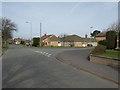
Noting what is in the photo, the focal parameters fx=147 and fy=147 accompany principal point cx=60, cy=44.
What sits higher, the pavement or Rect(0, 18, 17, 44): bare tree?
Rect(0, 18, 17, 44): bare tree

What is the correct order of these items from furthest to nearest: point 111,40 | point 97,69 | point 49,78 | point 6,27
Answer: point 6,27, point 111,40, point 97,69, point 49,78

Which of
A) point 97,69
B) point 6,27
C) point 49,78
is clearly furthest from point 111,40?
point 6,27

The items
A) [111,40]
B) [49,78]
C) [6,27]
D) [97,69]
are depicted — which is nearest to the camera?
[49,78]

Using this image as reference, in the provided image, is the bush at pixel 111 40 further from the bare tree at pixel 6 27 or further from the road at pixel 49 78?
the bare tree at pixel 6 27

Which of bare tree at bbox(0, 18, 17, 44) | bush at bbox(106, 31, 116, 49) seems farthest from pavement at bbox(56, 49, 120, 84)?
bare tree at bbox(0, 18, 17, 44)

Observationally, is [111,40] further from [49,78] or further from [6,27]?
[6,27]

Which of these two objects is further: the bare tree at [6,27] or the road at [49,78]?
the bare tree at [6,27]

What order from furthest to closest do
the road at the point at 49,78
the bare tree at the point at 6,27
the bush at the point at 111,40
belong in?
the bare tree at the point at 6,27 < the bush at the point at 111,40 < the road at the point at 49,78

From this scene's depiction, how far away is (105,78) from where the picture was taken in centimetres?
709

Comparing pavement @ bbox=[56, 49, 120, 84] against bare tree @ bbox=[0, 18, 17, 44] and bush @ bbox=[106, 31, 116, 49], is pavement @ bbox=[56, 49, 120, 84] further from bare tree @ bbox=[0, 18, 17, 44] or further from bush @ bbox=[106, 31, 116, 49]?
bare tree @ bbox=[0, 18, 17, 44]

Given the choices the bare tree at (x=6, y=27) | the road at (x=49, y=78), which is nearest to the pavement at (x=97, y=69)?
the road at (x=49, y=78)

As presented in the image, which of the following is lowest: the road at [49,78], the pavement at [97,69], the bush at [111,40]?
the road at [49,78]

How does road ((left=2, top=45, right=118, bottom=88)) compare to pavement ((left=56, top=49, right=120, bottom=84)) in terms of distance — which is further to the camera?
pavement ((left=56, top=49, right=120, bottom=84))

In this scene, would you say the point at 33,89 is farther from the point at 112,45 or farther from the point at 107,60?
the point at 112,45
